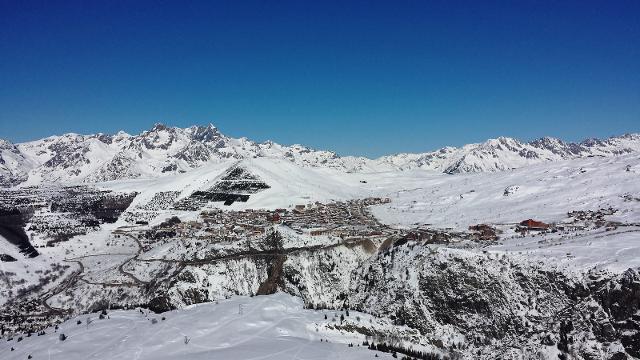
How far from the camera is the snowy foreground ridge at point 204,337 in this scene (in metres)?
38.9

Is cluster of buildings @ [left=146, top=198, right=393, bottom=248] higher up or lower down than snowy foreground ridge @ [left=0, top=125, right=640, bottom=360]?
higher up

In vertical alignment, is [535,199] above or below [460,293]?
above

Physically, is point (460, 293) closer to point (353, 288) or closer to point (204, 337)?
point (353, 288)

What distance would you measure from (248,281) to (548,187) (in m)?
101

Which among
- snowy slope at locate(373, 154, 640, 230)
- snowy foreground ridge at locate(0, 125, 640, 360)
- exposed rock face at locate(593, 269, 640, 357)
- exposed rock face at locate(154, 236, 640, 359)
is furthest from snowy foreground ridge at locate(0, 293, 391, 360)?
snowy slope at locate(373, 154, 640, 230)

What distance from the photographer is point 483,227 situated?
85938 millimetres

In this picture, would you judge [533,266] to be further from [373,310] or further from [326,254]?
[326,254]

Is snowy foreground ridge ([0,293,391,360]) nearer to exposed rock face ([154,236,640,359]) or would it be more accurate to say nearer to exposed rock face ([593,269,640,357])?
exposed rock face ([154,236,640,359])

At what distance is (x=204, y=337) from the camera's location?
142 feet

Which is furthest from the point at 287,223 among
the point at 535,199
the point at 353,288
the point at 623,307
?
the point at 623,307

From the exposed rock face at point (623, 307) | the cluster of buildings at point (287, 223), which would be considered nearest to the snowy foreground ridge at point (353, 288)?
the exposed rock face at point (623, 307)

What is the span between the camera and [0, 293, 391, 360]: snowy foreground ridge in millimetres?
38938

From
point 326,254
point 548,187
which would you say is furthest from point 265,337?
point 548,187

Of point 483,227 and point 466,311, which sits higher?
point 483,227
